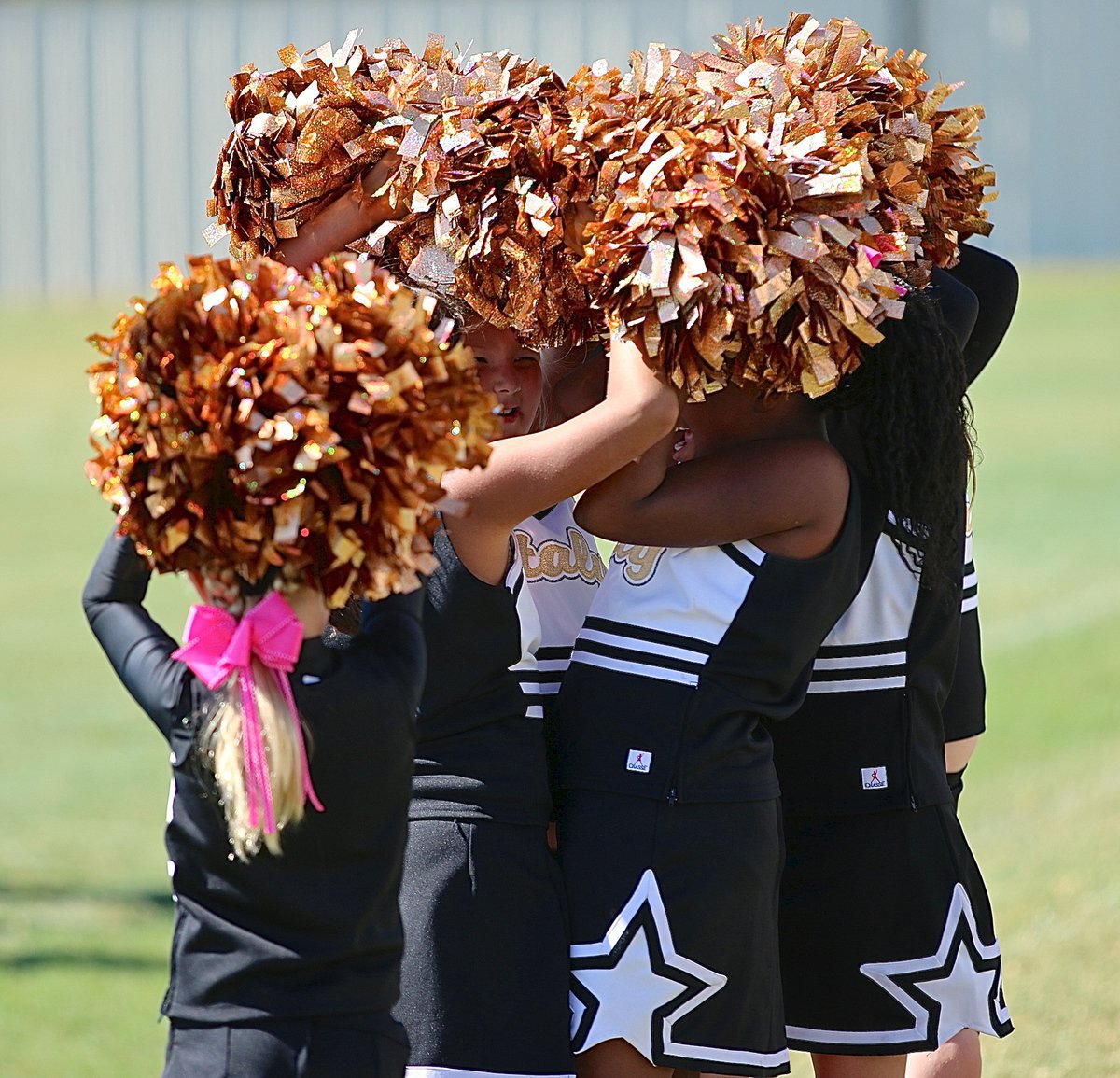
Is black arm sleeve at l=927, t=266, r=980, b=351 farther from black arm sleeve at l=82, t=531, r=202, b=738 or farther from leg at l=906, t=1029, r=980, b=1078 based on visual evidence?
black arm sleeve at l=82, t=531, r=202, b=738

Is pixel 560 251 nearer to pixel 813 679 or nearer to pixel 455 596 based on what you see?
pixel 455 596

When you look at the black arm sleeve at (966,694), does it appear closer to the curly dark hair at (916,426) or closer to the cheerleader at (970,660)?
the cheerleader at (970,660)

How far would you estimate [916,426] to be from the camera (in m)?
2.68

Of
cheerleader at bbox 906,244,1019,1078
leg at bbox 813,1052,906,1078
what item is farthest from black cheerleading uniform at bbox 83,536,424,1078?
cheerleader at bbox 906,244,1019,1078

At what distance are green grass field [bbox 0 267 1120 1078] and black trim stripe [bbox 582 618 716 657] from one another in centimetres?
211

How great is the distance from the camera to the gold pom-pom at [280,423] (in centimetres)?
192

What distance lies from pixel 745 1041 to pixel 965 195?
52.9 inches

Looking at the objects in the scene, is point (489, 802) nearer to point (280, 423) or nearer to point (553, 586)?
point (553, 586)

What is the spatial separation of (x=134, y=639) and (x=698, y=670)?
2.65ft

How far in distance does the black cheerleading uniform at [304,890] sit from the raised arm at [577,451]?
1.03ft

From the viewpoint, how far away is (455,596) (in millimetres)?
2398

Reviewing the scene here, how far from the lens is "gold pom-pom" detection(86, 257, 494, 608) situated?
1.92 metres

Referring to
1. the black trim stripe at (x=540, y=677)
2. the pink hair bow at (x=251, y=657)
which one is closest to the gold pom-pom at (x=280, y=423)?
the pink hair bow at (x=251, y=657)

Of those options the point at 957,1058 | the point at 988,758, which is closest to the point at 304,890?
the point at 957,1058
